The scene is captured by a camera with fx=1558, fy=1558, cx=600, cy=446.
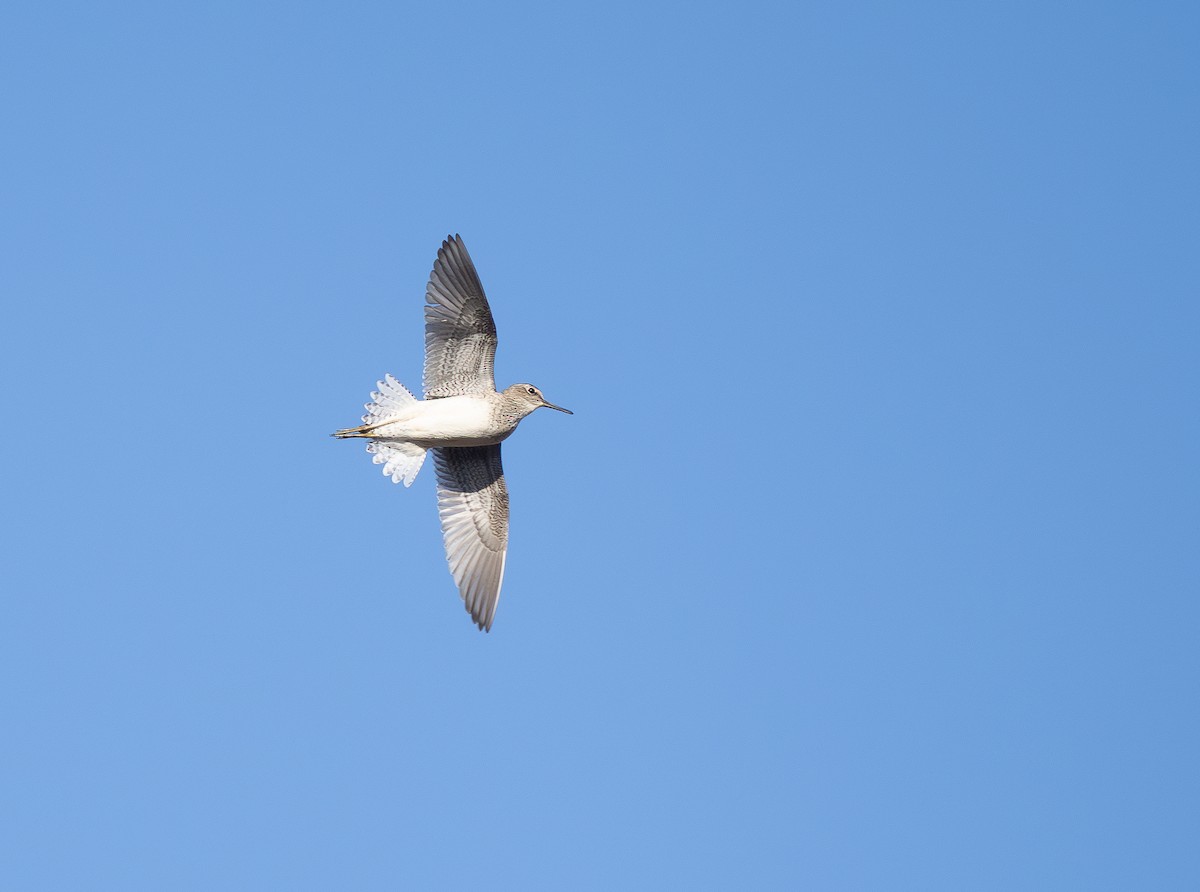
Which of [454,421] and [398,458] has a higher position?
[454,421]

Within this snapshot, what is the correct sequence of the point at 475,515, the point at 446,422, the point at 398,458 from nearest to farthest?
the point at 446,422 → the point at 398,458 → the point at 475,515

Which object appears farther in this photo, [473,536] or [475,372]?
[473,536]

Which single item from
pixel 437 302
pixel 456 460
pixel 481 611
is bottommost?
pixel 481 611

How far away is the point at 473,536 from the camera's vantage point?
23344 mm

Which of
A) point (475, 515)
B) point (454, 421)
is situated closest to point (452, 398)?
point (454, 421)

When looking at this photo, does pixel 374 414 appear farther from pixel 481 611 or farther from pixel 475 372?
pixel 481 611

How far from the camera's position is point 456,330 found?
21531mm

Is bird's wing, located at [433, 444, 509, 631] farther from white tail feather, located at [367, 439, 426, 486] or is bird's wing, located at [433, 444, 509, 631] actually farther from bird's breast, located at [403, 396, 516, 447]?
bird's breast, located at [403, 396, 516, 447]

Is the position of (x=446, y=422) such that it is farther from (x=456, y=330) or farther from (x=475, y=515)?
(x=475, y=515)

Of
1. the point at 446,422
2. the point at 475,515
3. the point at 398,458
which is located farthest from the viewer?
the point at 475,515

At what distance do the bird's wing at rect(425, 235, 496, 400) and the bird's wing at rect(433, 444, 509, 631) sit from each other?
1662mm

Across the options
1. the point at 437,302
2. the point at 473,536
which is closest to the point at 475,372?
the point at 437,302

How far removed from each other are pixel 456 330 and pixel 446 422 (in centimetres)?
128

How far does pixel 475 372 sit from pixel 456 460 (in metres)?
1.97
